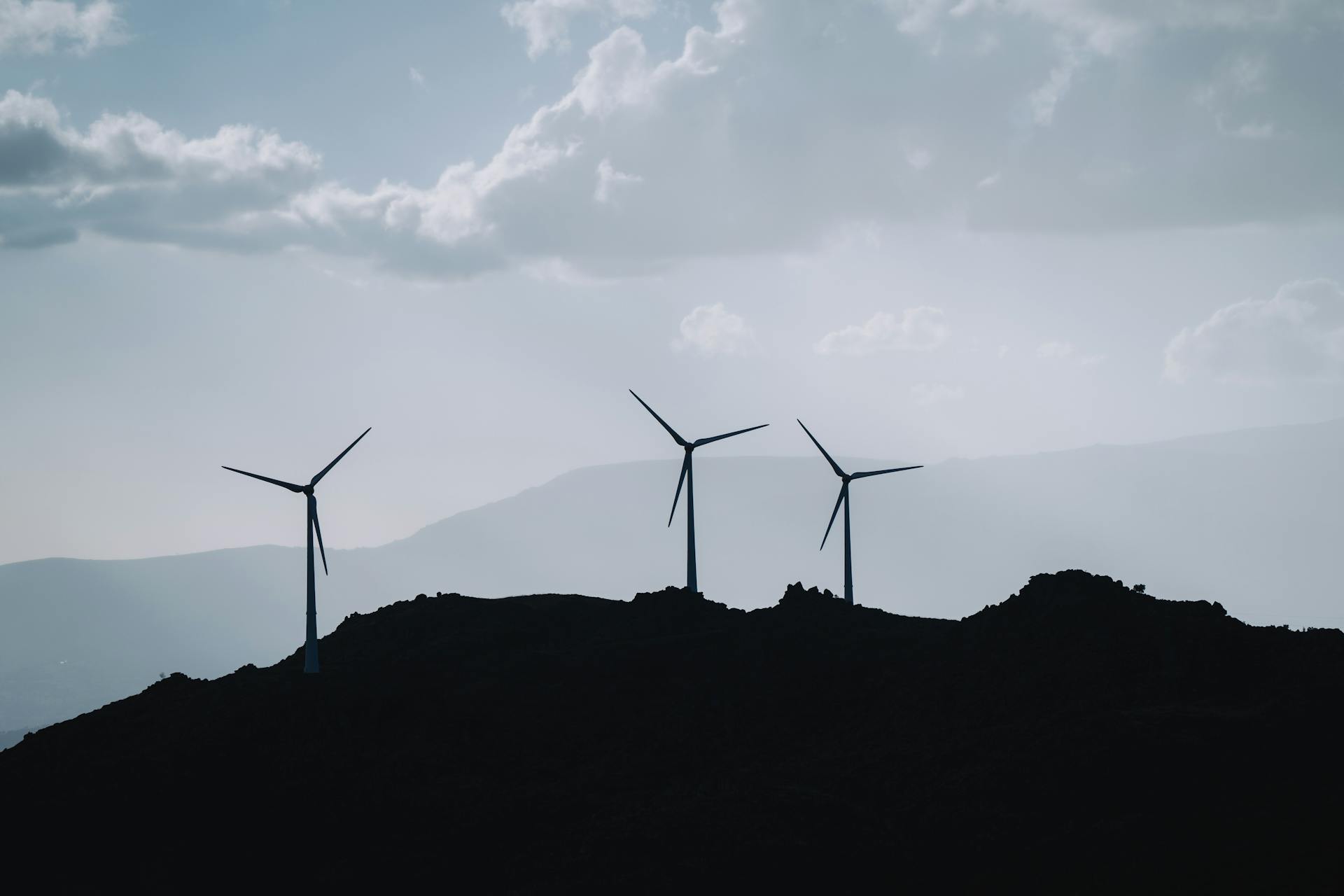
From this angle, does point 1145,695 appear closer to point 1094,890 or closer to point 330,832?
point 1094,890

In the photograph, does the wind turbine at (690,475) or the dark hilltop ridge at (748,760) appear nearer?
the dark hilltop ridge at (748,760)

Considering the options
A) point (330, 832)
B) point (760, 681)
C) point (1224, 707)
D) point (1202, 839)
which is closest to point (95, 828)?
point (330, 832)

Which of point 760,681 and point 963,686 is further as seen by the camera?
point 760,681

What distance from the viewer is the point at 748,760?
286ft

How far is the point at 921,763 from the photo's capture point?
77750 millimetres

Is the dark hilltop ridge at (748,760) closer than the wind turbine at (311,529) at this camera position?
Yes

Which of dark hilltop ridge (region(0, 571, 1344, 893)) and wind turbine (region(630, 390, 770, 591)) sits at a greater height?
wind turbine (region(630, 390, 770, 591))

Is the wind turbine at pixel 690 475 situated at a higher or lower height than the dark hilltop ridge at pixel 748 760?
higher

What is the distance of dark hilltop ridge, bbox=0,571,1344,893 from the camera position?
2569 inches

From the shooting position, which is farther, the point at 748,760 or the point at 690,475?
the point at 690,475

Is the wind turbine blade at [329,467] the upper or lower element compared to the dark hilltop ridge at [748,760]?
upper

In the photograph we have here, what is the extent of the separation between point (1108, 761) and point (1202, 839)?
9335mm

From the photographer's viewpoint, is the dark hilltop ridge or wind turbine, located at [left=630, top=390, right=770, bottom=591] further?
wind turbine, located at [left=630, top=390, right=770, bottom=591]

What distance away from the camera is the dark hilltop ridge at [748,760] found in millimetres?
65250
